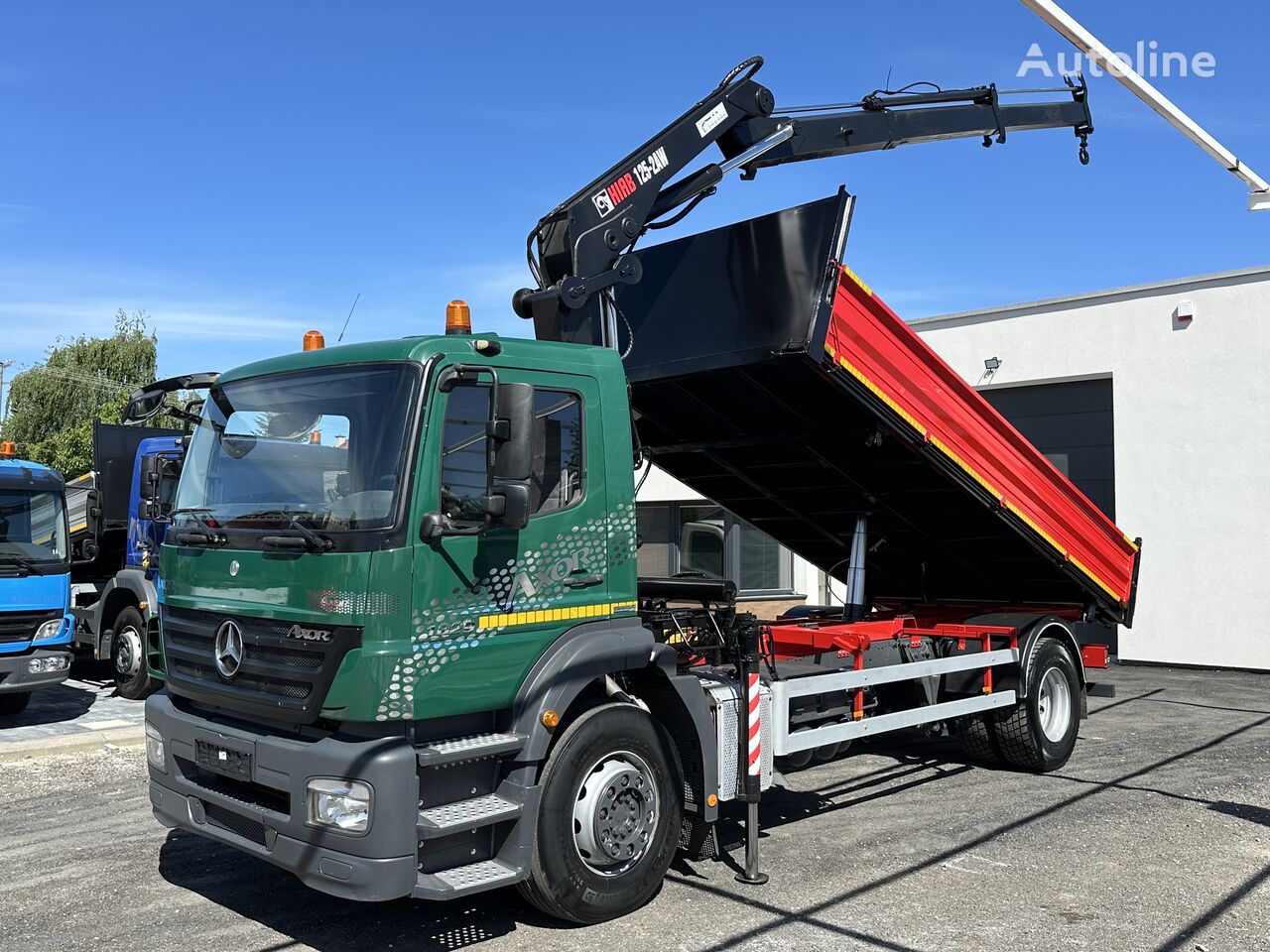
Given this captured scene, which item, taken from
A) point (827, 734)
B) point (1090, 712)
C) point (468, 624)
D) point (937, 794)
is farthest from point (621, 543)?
point (1090, 712)

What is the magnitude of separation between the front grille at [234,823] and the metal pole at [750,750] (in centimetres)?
242

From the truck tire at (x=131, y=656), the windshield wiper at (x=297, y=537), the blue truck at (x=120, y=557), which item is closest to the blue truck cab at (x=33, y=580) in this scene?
the blue truck at (x=120, y=557)

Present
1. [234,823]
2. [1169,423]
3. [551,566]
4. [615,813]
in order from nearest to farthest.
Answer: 1. [234,823]
2. [551,566]
3. [615,813]
4. [1169,423]

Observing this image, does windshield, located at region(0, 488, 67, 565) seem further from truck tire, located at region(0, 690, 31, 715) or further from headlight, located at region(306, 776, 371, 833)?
headlight, located at region(306, 776, 371, 833)

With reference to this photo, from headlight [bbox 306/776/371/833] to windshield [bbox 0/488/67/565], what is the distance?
22.8ft

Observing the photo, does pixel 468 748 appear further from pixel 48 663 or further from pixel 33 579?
pixel 33 579

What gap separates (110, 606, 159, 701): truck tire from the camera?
38.0 ft

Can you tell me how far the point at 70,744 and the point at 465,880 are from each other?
6182 mm

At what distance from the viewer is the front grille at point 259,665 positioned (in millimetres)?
4453

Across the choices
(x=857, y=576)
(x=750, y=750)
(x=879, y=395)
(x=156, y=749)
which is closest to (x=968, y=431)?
(x=879, y=395)

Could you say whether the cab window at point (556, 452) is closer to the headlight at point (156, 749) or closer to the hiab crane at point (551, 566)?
the hiab crane at point (551, 566)

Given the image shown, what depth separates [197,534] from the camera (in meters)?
5.08

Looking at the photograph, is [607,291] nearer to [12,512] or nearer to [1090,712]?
[12,512]

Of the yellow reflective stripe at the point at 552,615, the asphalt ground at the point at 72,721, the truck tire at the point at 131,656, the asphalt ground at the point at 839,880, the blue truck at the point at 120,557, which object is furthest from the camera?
the truck tire at the point at 131,656
